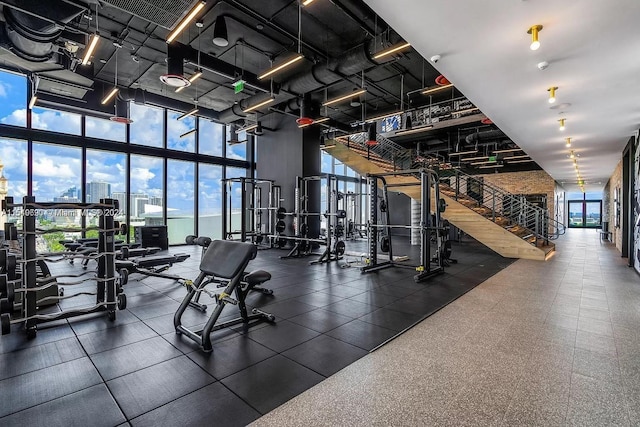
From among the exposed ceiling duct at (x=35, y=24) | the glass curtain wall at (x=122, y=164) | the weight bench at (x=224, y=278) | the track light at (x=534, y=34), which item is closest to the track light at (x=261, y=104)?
the glass curtain wall at (x=122, y=164)

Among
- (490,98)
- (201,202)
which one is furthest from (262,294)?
(201,202)

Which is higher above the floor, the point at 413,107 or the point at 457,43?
the point at 413,107

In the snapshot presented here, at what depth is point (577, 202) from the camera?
23953mm

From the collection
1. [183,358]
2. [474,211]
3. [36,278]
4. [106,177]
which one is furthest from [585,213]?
[36,278]

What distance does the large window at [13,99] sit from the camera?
740cm

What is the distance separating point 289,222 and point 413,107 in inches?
240

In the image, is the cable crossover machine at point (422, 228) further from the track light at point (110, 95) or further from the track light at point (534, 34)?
the track light at point (110, 95)

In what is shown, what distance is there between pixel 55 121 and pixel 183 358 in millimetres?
9011

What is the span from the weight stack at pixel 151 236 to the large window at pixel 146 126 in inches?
111

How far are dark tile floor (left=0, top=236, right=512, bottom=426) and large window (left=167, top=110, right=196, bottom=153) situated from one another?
7.01 metres

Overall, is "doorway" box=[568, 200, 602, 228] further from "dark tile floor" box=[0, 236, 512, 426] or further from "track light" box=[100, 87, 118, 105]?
"track light" box=[100, 87, 118, 105]

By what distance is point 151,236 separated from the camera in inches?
353

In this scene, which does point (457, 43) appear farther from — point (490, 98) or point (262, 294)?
point (262, 294)

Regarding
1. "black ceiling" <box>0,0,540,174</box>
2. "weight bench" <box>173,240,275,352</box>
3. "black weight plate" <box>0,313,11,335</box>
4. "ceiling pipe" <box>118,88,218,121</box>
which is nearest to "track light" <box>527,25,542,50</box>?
"black ceiling" <box>0,0,540,174</box>
